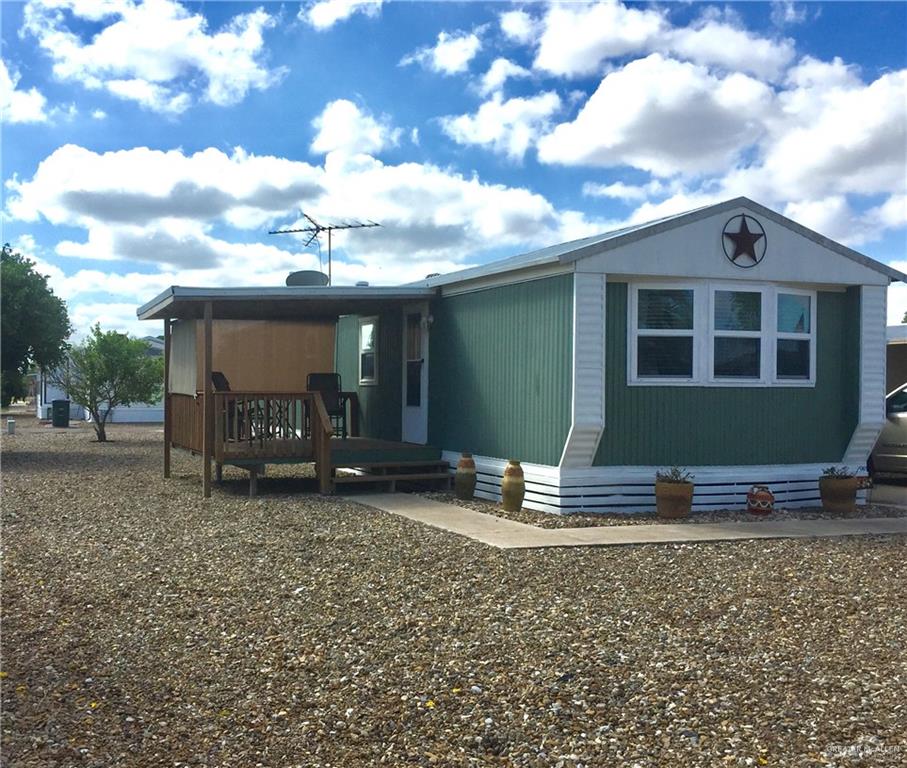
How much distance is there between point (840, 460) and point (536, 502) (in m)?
3.43

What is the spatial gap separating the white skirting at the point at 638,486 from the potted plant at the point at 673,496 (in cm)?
32

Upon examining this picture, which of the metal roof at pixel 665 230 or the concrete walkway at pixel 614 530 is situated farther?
the metal roof at pixel 665 230

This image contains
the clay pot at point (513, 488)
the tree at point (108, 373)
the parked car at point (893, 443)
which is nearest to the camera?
the clay pot at point (513, 488)

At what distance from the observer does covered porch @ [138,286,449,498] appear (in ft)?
33.2

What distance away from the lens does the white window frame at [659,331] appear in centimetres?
903

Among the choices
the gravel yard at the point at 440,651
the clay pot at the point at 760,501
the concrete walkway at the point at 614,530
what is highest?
the clay pot at the point at 760,501

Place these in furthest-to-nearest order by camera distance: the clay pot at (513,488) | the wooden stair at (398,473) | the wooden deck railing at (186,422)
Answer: the wooden deck railing at (186,422) → the wooden stair at (398,473) → the clay pot at (513,488)

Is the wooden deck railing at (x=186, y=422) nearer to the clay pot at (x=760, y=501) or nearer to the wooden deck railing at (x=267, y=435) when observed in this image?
the wooden deck railing at (x=267, y=435)

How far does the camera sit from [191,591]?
5.65 meters

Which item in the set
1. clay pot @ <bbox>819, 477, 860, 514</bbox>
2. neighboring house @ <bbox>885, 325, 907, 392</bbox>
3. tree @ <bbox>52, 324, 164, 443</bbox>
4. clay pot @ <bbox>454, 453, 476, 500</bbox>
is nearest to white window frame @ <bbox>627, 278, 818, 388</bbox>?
clay pot @ <bbox>819, 477, 860, 514</bbox>

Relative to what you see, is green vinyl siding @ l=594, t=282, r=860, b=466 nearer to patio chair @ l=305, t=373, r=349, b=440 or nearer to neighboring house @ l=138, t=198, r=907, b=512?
neighboring house @ l=138, t=198, r=907, b=512

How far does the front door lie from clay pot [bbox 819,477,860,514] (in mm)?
4770

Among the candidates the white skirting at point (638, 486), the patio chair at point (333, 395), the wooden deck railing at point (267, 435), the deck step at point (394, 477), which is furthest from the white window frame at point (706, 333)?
the patio chair at point (333, 395)

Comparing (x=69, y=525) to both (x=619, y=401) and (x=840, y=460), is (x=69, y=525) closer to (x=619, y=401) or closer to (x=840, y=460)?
(x=619, y=401)
